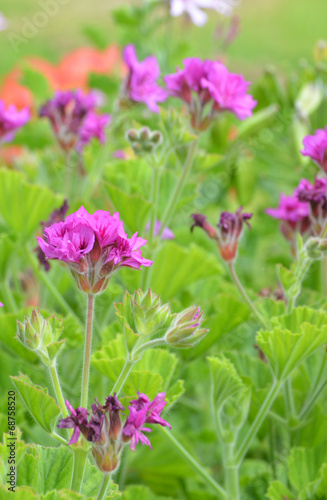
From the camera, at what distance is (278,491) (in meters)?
0.56

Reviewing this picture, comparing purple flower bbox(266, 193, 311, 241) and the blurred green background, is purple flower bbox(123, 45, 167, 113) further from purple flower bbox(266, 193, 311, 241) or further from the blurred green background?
the blurred green background

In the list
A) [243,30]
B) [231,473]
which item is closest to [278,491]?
[231,473]

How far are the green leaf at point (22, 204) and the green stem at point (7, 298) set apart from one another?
0.18 ft

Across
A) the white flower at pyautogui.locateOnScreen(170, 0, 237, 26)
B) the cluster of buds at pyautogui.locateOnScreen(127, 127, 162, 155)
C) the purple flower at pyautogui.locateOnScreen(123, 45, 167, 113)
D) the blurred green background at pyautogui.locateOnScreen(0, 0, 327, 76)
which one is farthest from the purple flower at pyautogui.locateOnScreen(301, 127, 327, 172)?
the blurred green background at pyautogui.locateOnScreen(0, 0, 327, 76)

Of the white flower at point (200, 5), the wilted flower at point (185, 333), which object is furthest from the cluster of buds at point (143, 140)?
the white flower at point (200, 5)

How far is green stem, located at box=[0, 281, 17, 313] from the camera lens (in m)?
0.70

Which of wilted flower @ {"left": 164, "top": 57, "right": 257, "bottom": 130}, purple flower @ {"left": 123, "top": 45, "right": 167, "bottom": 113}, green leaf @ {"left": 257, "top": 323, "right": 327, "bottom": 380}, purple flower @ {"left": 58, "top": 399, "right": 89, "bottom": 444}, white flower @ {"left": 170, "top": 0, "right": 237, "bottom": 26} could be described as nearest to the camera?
purple flower @ {"left": 58, "top": 399, "right": 89, "bottom": 444}

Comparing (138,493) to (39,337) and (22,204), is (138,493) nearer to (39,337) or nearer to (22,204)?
(39,337)

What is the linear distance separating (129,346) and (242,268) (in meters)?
0.67

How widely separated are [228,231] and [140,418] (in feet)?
0.82

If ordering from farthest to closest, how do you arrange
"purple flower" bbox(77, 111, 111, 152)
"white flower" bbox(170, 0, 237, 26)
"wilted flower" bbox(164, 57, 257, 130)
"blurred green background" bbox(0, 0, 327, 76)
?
"blurred green background" bbox(0, 0, 327, 76) < "white flower" bbox(170, 0, 237, 26) < "purple flower" bbox(77, 111, 111, 152) < "wilted flower" bbox(164, 57, 257, 130)

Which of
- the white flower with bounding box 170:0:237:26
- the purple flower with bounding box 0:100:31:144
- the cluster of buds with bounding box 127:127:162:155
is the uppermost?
the white flower with bounding box 170:0:237:26

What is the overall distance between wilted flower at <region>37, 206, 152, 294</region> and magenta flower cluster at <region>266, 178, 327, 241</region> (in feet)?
0.70

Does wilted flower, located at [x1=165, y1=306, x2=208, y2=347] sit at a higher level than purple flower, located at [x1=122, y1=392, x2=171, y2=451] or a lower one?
higher
